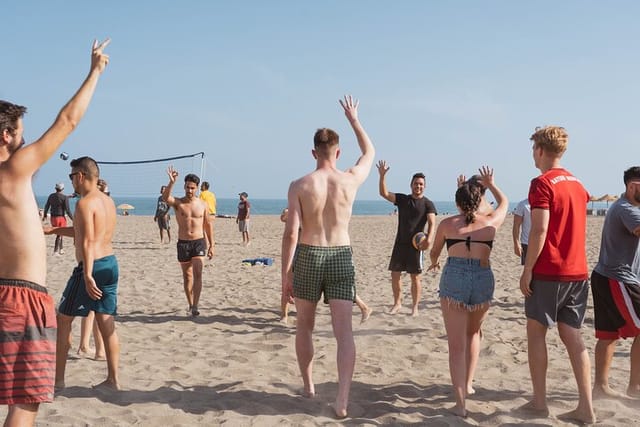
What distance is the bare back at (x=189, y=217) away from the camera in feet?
23.3

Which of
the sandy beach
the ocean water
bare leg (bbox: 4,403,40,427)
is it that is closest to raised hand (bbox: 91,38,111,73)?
bare leg (bbox: 4,403,40,427)

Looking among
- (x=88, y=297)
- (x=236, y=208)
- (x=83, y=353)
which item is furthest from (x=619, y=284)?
(x=236, y=208)

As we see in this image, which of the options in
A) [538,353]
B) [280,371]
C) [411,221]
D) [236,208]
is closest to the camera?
[538,353]

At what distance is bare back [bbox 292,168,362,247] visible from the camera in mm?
3965

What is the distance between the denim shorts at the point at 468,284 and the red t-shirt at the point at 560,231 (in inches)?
12.8

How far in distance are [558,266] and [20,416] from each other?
3119 millimetres

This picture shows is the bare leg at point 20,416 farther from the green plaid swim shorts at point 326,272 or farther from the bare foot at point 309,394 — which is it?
the bare foot at point 309,394

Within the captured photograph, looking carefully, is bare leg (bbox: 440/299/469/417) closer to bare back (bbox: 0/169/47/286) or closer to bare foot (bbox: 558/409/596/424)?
bare foot (bbox: 558/409/596/424)

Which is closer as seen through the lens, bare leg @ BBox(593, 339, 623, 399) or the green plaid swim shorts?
the green plaid swim shorts

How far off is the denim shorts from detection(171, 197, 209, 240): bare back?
3982 mm

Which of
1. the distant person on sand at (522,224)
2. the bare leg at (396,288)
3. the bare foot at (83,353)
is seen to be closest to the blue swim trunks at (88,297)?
the bare foot at (83,353)

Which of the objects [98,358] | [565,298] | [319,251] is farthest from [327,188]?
[98,358]

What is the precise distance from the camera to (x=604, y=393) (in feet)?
14.1

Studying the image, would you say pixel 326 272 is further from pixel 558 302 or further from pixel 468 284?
pixel 558 302
